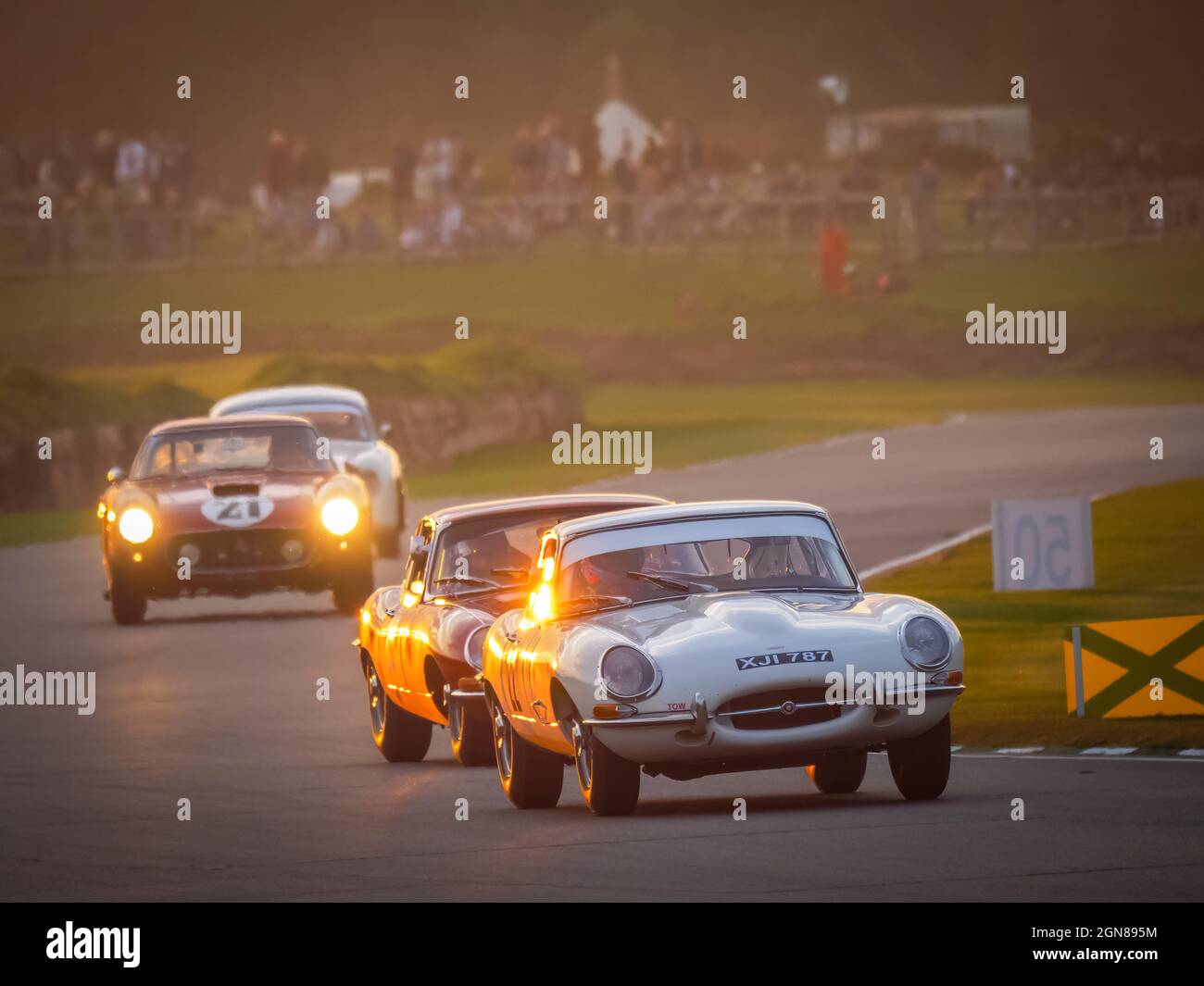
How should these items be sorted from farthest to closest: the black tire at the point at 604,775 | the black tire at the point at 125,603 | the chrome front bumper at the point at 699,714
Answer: the black tire at the point at 125,603
the black tire at the point at 604,775
the chrome front bumper at the point at 699,714

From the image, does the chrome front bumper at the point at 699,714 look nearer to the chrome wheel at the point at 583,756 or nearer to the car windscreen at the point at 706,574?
the chrome wheel at the point at 583,756

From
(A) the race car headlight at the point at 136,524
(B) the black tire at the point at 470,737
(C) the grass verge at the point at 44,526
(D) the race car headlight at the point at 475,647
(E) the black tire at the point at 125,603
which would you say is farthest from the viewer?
(C) the grass verge at the point at 44,526

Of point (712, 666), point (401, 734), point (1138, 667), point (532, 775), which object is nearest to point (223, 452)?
point (401, 734)

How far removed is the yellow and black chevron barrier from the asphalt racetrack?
1.17m

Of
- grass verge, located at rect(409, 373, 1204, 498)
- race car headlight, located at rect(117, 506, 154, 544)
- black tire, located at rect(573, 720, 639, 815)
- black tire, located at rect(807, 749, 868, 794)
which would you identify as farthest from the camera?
grass verge, located at rect(409, 373, 1204, 498)

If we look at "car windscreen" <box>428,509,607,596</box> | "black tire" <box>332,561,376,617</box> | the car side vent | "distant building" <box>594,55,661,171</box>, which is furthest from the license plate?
"distant building" <box>594,55,661,171</box>

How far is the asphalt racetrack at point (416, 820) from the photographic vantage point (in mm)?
9000

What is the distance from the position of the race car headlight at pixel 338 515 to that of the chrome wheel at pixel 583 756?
960cm

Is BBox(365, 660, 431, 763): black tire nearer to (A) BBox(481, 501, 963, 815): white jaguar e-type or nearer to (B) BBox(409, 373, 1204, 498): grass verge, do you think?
(A) BBox(481, 501, 963, 815): white jaguar e-type

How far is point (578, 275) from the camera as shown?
59250 mm

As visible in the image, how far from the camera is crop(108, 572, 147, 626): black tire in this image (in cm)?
2052

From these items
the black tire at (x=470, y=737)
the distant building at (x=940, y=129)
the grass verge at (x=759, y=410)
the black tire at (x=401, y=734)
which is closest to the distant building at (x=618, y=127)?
the distant building at (x=940, y=129)

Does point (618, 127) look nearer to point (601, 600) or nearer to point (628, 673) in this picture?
point (601, 600)
